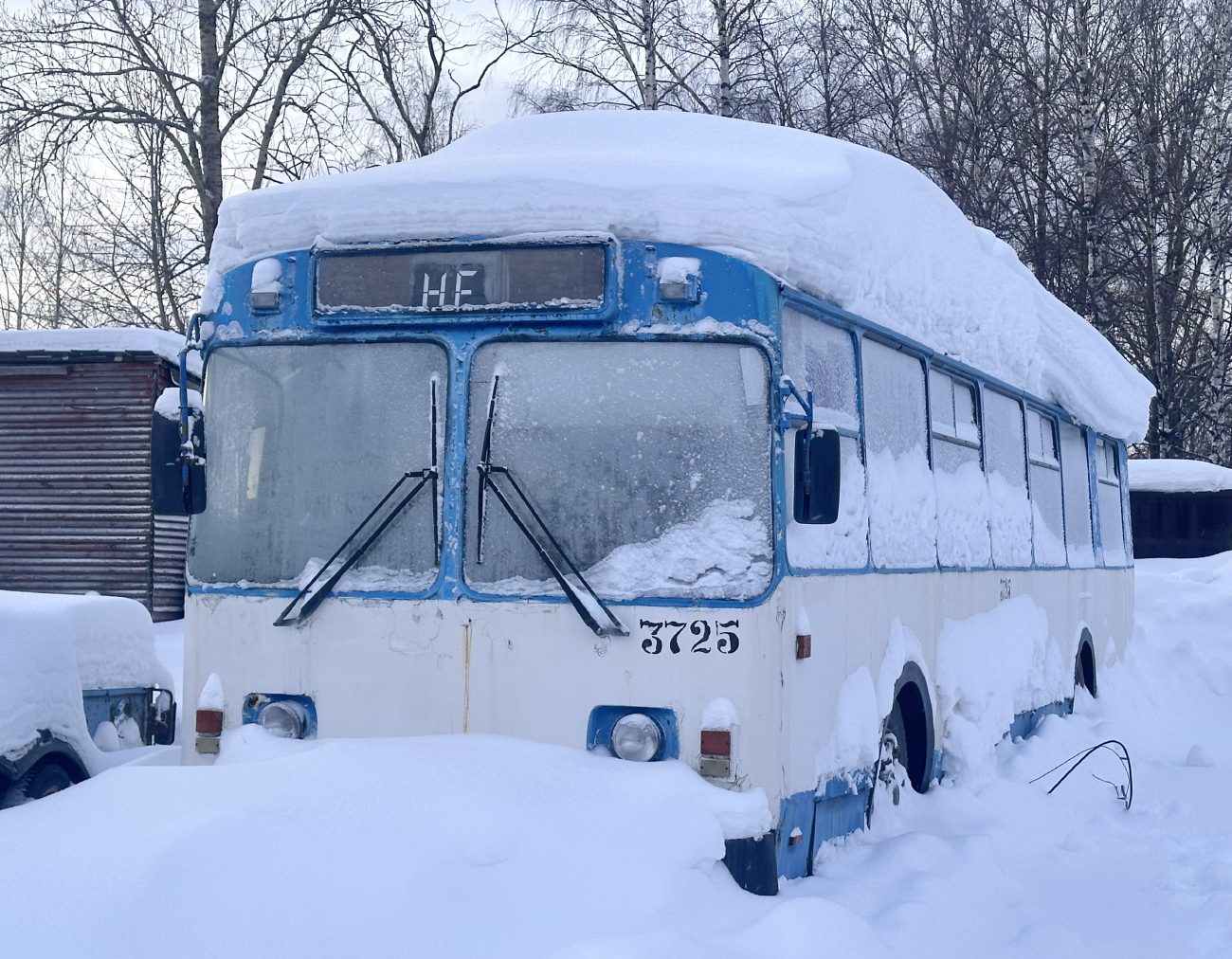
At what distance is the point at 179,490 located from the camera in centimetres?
546

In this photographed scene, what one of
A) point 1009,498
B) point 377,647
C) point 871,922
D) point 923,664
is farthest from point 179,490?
point 1009,498

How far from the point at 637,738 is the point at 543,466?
39.2 inches

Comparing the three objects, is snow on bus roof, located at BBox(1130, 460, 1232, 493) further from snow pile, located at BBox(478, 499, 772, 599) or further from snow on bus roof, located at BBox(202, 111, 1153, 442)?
snow pile, located at BBox(478, 499, 772, 599)

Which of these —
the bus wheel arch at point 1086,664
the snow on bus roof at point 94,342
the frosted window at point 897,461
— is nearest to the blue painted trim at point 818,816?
Answer: the frosted window at point 897,461

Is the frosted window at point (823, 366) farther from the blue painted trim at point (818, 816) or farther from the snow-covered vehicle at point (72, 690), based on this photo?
the snow-covered vehicle at point (72, 690)

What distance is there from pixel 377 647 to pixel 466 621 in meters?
0.35

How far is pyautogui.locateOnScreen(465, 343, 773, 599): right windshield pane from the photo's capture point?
506 cm

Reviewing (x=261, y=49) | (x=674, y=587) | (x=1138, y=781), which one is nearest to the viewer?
(x=674, y=587)

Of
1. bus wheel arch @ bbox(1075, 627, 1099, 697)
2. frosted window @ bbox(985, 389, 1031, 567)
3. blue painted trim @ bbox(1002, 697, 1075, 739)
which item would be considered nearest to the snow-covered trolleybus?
frosted window @ bbox(985, 389, 1031, 567)

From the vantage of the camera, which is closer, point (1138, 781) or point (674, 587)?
point (674, 587)

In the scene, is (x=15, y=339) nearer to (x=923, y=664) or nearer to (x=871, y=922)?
(x=923, y=664)

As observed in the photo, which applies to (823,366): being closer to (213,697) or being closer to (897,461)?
(897,461)

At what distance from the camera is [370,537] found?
5.22 m

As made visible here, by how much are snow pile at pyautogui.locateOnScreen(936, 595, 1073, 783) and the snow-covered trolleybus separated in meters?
1.63
